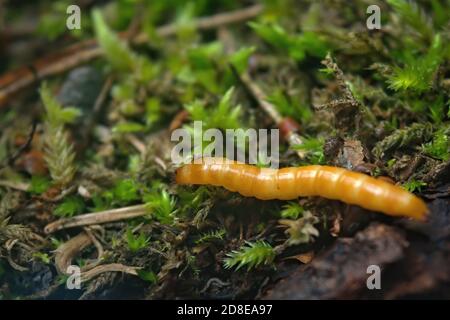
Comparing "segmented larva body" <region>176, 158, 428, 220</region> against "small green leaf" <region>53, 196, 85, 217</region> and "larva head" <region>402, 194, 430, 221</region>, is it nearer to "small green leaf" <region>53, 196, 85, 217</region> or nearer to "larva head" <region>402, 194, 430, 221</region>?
"larva head" <region>402, 194, 430, 221</region>

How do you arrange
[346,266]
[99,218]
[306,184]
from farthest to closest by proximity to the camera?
[99,218] → [306,184] → [346,266]

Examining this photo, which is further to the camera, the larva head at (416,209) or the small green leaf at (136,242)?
the small green leaf at (136,242)

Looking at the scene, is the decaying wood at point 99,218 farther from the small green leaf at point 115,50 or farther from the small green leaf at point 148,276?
the small green leaf at point 115,50

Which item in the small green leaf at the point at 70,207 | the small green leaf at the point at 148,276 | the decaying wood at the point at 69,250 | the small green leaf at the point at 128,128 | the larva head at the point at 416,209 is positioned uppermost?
the small green leaf at the point at 128,128

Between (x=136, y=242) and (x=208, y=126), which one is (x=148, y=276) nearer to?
(x=136, y=242)

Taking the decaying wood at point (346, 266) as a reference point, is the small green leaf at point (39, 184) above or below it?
above

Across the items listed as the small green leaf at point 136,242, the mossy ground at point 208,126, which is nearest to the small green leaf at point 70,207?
the mossy ground at point 208,126

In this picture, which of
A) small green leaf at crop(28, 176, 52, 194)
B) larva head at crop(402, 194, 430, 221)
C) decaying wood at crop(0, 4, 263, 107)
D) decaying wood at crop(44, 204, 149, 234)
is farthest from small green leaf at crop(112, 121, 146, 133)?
larva head at crop(402, 194, 430, 221)

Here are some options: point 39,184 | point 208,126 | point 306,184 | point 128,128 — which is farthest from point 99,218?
point 306,184
